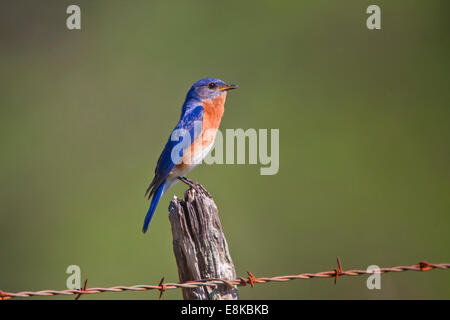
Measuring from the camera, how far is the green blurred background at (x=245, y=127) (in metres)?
10.8

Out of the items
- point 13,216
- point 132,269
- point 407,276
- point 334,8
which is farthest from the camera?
point 334,8

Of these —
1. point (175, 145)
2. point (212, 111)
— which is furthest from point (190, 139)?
point (212, 111)

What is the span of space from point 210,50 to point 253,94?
57.5 inches

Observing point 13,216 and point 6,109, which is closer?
point 13,216

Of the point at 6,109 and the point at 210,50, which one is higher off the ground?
the point at 210,50

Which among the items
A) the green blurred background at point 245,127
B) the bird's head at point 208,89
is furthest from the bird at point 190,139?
the green blurred background at point 245,127

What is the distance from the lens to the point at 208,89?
707 centimetres

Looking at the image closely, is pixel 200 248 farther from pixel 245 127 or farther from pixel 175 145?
pixel 245 127

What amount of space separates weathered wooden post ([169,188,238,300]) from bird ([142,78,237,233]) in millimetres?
1480

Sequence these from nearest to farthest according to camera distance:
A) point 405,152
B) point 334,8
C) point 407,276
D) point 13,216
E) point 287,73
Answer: point 407,276 < point 13,216 < point 405,152 < point 287,73 < point 334,8

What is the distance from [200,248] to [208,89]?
3.36m

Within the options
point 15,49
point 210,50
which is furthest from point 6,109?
point 210,50

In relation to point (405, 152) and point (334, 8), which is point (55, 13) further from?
point (405, 152)

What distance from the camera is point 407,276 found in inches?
403
